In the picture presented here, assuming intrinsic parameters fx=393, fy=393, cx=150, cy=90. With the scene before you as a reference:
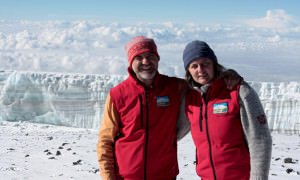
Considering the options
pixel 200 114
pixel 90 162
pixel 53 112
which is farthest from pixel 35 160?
pixel 53 112

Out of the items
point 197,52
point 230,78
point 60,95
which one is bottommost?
point 60,95

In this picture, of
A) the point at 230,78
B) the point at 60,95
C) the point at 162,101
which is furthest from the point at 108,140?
the point at 60,95

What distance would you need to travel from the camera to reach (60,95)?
20.0m

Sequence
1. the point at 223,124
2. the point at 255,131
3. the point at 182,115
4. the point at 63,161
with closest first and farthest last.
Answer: the point at 255,131 → the point at 223,124 → the point at 182,115 → the point at 63,161

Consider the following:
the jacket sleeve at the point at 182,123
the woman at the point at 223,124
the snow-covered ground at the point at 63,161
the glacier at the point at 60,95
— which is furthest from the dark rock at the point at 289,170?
the glacier at the point at 60,95

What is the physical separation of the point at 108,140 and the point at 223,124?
2.90ft

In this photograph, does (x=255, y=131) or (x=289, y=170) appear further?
(x=289, y=170)

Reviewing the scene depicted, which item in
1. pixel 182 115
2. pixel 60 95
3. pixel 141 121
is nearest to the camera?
pixel 141 121

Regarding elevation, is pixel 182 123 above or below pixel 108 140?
above

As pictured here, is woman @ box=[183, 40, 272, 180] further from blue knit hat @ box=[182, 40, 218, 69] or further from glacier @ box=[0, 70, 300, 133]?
glacier @ box=[0, 70, 300, 133]

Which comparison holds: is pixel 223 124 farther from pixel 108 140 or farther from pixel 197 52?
pixel 108 140

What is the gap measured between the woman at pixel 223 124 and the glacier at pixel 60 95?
54.3 ft

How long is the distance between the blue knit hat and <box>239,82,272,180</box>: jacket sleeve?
12.9 inches

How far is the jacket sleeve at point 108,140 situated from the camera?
9.59ft
